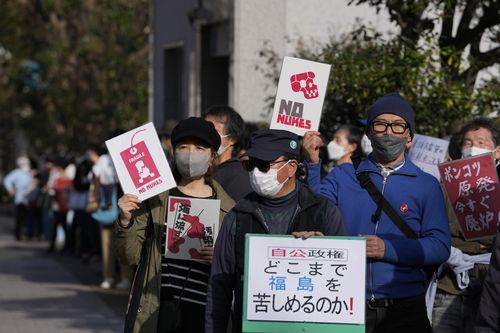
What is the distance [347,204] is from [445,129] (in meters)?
4.82

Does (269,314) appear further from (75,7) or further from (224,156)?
(75,7)

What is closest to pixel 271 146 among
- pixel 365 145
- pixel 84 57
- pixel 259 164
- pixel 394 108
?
pixel 259 164

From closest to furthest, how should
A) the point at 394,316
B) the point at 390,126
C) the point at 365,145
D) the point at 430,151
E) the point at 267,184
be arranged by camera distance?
the point at 267,184 → the point at 394,316 → the point at 390,126 → the point at 430,151 → the point at 365,145

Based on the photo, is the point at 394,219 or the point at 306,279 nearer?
the point at 306,279

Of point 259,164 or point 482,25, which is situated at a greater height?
point 482,25

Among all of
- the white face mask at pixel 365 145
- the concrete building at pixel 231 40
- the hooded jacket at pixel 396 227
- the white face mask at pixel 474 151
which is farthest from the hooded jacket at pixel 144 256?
the concrete building at pixel 231 40

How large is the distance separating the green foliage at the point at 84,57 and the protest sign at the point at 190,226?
20.9 meters

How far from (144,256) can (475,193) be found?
1.91 meters

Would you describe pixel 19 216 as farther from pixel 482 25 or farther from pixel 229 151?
pixel 229 151

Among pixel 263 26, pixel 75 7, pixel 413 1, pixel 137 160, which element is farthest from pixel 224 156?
pixel 75 7

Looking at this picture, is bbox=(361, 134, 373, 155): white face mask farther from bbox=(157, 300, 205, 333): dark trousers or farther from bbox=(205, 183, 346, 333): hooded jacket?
bbox=(205, 183, 346, 333): hooded jacket

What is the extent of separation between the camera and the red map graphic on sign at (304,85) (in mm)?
7324

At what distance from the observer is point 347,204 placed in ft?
19.1

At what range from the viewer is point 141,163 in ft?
20.7
